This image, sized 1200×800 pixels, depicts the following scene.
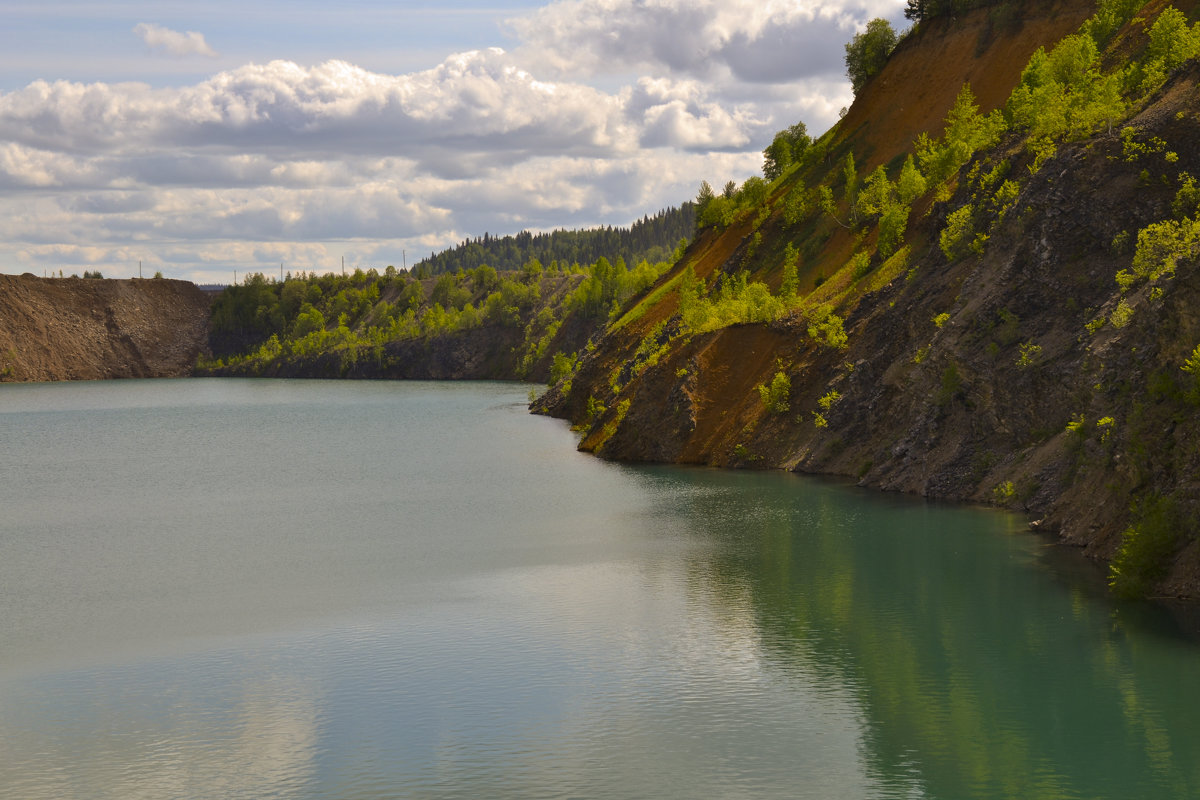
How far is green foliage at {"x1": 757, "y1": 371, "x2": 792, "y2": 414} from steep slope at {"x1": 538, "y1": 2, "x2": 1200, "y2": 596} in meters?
0.15

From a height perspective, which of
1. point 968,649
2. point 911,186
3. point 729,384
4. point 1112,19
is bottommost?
point 968,649

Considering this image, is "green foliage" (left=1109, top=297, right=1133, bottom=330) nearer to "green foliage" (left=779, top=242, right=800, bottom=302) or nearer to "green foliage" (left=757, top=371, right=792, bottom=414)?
"green foliage" (left=757, top=371, right=792, bottom=414)

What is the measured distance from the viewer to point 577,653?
124 ft

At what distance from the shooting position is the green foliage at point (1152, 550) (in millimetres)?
41094

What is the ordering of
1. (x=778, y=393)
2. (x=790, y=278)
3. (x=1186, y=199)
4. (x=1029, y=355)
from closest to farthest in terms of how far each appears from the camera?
1. (x=1186, y=199)
2. (x=1029, y=355)
3. (x=778, y=393)
4. (x=790, y=278)

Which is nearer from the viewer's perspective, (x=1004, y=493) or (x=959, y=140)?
(x=1004, y=493)

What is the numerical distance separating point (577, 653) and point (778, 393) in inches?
1681

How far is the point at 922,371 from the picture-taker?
6738 cm

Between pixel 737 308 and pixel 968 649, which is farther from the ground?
pixel 737 308

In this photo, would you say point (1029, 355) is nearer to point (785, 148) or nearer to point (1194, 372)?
point (1194, 372)

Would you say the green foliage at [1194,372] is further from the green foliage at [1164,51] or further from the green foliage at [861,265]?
the green foliage at [861,265]

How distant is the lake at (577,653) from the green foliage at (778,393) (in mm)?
7394

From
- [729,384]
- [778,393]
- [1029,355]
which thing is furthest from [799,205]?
[1029,355]

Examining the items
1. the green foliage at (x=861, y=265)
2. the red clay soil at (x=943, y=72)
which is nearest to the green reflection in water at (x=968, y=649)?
the green foliage at (x=861, y=265)
